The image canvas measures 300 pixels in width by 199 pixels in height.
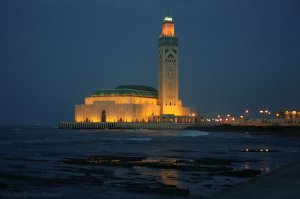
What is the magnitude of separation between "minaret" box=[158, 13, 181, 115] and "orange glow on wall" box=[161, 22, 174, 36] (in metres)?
1.67

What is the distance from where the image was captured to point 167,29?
179875 mm

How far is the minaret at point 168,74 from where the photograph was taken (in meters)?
172

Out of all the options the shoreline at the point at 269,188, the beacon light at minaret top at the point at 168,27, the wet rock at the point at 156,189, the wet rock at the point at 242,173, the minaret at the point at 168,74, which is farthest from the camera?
the beacon light at minaret top at the point at 168,27

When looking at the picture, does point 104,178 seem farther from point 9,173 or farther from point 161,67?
point 161,67

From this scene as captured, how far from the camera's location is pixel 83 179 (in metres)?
23.3

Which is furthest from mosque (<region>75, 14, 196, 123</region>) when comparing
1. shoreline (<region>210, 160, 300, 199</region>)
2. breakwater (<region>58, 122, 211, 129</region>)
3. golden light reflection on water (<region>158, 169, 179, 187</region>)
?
shoreline (<region>210, 160, 300, 199</region>)

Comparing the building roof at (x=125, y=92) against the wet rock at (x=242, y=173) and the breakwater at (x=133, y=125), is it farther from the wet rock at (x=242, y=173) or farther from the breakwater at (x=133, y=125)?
the wet rock at (x=242, y=173)

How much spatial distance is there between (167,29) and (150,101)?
88.9 ft

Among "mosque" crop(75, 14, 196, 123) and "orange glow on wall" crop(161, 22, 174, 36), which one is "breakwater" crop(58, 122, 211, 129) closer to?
"mosque" crop(75, 14, 196, 123)

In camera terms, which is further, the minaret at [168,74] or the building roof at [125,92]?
the minaret at [168,74]

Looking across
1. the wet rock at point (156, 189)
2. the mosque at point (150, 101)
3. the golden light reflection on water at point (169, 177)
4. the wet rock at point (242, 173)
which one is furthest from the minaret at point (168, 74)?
the wet rock at point (156, 189)

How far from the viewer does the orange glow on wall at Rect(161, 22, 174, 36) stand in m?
179

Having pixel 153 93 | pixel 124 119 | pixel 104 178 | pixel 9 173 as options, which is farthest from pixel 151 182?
pixel 153 93

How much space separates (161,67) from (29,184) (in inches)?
6040
